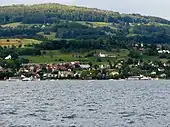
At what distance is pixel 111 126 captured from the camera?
2023 inches

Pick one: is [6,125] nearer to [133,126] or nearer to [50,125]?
[50,125]

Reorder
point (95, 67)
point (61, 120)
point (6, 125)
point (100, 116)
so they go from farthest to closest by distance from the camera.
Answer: point (95, 67), point (100, 116), point (61, 120), point (6, 125)

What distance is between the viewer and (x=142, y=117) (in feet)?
195

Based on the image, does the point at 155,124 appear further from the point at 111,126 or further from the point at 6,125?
the point at 6,125

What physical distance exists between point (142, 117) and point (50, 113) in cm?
1090

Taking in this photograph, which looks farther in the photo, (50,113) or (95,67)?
(95,67)

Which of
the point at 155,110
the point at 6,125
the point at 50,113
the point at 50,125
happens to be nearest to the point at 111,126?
the point at 50,125

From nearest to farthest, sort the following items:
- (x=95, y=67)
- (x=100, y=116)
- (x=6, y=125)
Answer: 1. (x=6, y=125)
2. (x=100, y=116)
3. (x=95, y=67)

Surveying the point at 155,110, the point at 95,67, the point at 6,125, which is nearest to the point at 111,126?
the point at 6,125

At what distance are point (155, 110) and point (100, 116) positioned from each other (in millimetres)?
10959

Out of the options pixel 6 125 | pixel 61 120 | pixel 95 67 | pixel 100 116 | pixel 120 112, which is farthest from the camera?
pixel 95 67

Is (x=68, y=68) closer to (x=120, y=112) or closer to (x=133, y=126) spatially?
(x=120, y=112)

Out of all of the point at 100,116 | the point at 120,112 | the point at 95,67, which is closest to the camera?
the point at 100,116

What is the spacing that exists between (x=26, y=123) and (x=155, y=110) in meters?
21.3
